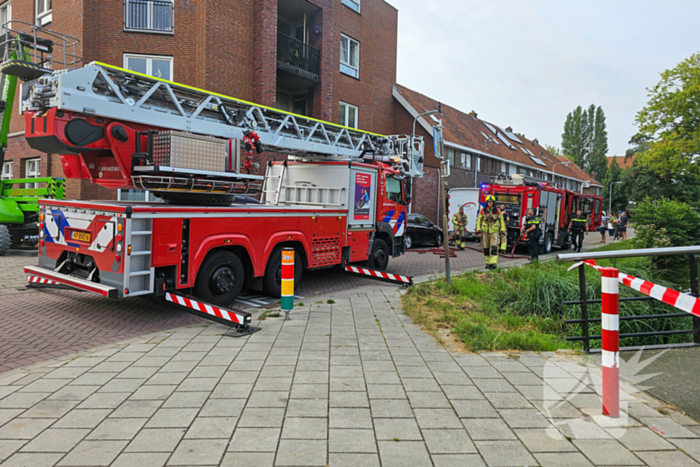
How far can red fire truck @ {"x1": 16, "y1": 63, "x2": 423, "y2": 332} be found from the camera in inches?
231

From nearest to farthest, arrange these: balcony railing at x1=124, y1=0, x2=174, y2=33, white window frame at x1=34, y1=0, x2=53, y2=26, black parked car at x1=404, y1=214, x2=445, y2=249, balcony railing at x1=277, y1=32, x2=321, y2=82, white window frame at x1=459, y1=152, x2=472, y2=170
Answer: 1. balcony railing at x1=124, y1=0, x2=174, y2=33
2. white window frame at x1=34, y1=0, x2=53, y2=26
3. black parked car at x1=404, y1=214, x2=445, y2=249
4. balcony railing at x1=277, y1=32, x2=321, y2=82
5. white window frame at x1=459, y1=152, x2=472, y2=170

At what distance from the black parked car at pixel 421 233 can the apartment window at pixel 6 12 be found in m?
19.1

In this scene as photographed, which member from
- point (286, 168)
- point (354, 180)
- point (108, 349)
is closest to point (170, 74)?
point (286, 168)

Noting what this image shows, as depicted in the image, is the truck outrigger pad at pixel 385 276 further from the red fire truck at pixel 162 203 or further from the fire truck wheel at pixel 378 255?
the fire truck wheel at pixel 378 255

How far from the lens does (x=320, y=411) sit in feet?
11.4

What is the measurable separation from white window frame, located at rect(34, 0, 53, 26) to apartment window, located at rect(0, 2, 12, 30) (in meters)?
2.89

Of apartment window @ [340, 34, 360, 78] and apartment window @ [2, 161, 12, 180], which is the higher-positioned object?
apartment window @ [340, 34, 360, 78]

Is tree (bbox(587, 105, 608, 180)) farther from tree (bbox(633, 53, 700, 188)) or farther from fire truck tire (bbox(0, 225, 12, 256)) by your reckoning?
fire truck tire (bbox(0, 225, 12, 256))

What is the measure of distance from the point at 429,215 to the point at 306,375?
2414 cm

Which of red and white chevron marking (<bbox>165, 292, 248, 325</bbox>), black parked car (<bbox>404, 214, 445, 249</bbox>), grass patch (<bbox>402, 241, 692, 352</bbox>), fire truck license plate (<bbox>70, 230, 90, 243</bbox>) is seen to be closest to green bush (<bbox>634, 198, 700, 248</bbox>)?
grass patch (<bbox>402, 241, 692, 352</bbox>)

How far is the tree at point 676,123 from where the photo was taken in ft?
91.0

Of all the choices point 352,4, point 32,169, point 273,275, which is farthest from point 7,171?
point 273,275

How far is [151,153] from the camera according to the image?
6305mm

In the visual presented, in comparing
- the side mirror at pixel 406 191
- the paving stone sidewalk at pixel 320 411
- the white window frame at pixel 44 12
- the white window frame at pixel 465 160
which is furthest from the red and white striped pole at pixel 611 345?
the white window frame at pixel 465 160
